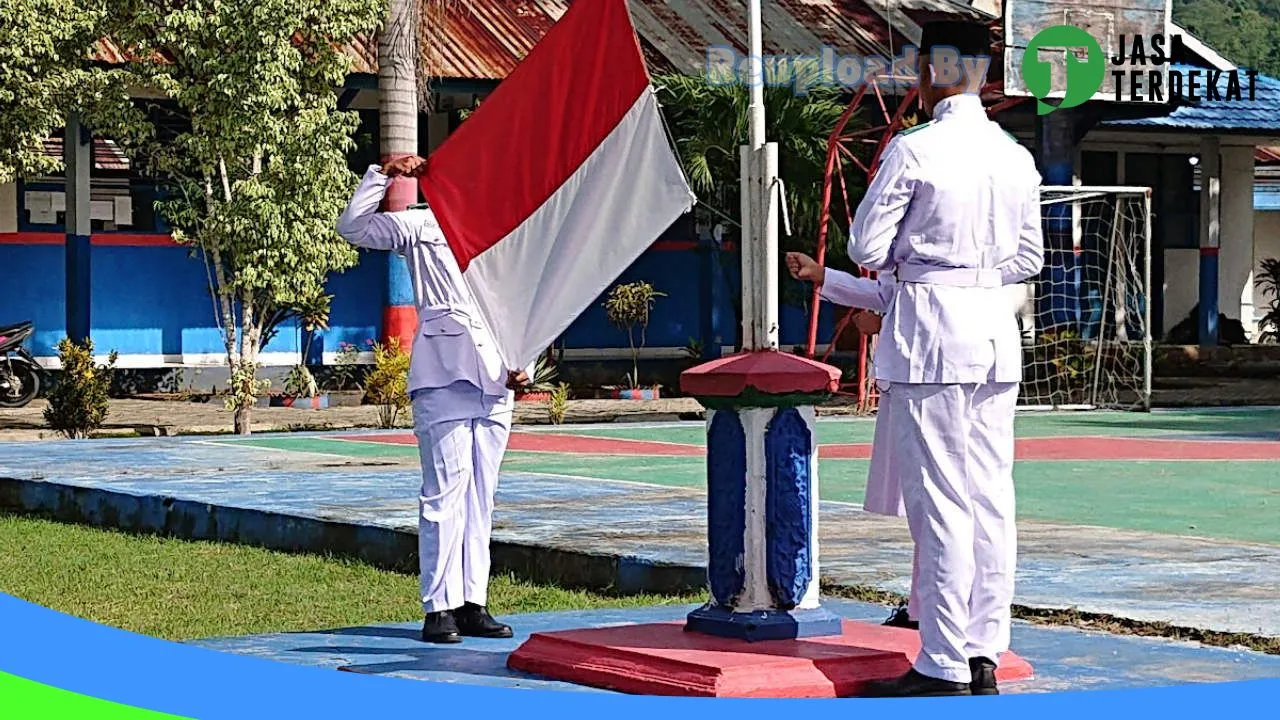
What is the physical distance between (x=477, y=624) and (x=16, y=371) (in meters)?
17.6

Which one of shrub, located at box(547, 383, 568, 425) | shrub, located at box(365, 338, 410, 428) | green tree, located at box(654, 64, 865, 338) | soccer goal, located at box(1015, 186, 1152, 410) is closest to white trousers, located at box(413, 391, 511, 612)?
shrub, located at box(365, 338, 410, 428)

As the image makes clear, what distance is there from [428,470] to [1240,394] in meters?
21.9

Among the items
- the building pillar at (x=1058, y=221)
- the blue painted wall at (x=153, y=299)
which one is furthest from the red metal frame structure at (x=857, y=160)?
the blue painted wall at (x=153, y=299)

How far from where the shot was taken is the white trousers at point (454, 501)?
804 centimetres

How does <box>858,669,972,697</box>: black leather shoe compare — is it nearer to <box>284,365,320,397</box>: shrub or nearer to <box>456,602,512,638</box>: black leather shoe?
<box>456,602,512,638</box>: black leather shoe

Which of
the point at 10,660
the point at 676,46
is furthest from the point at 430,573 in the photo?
the point at 676,46

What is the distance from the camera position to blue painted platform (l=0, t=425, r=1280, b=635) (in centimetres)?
897

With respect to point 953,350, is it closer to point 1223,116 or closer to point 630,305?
point 630,305

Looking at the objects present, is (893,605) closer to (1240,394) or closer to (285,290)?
(285,290)

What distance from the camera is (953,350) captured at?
21.5 ft

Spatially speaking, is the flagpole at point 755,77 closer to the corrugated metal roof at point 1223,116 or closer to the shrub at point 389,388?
the shrub at point 389,388

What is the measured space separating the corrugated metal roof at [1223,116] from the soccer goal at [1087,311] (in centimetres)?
139

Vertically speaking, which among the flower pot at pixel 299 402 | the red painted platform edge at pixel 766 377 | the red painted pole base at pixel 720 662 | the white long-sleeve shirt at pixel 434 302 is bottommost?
the red painted pole base at pixel 720 662

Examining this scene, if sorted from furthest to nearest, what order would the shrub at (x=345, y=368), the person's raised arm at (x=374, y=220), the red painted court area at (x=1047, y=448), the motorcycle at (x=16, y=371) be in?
the shrub at (x=345, y=368) < the motorcycle at (x=16, y=371) < the red painted court area at (x=1047, y=448) < the person's raised arm at (x=374, y=220)
